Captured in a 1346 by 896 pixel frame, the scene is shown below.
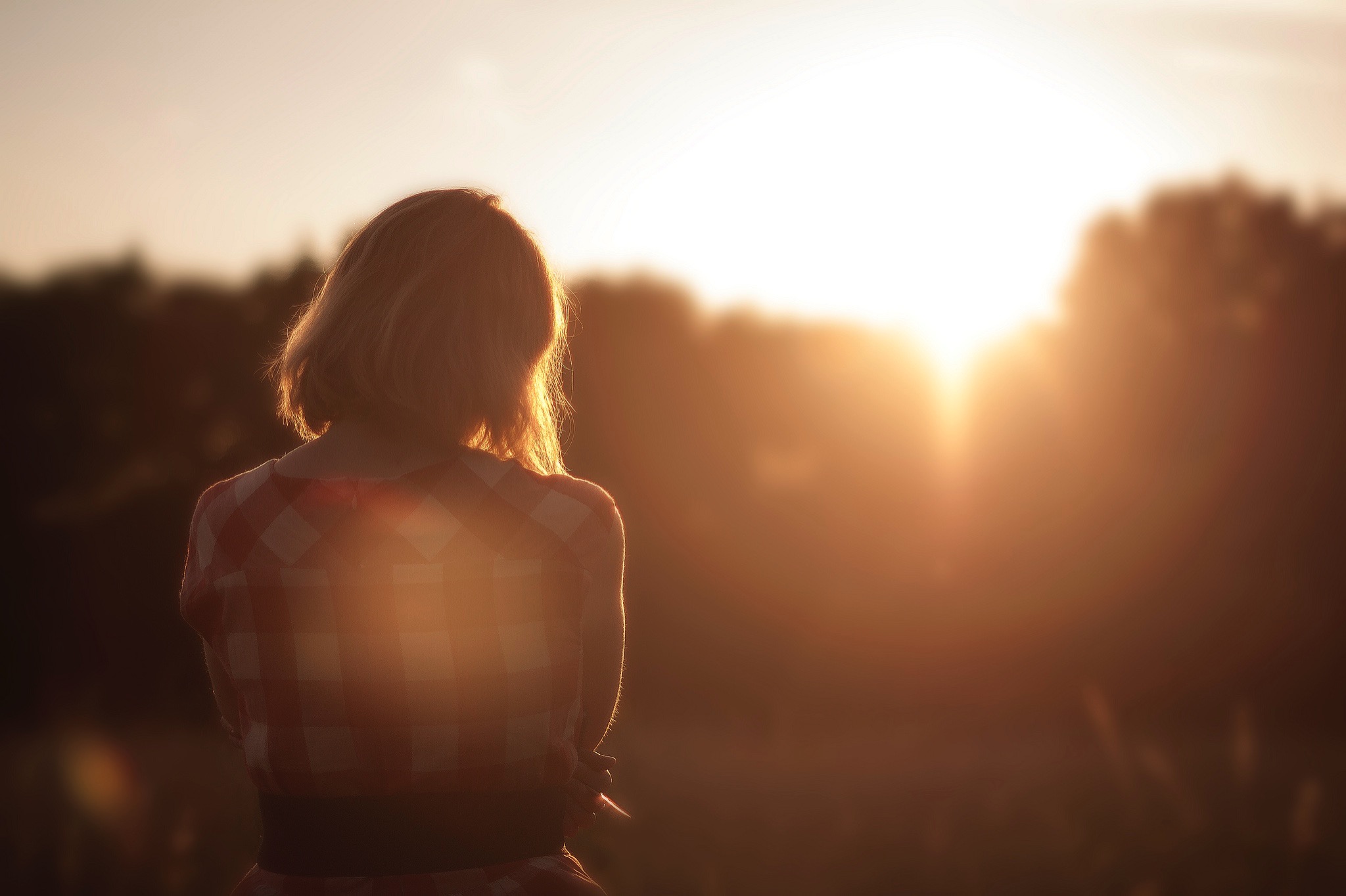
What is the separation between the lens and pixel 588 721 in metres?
1.86

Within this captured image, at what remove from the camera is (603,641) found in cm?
178

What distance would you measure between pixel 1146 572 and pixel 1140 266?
269 inches

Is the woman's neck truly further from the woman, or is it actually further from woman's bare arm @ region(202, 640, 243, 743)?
woman's bare arm @ region(202, 640, 243, 743)

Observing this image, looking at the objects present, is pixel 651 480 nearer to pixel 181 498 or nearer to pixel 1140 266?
pixel 181 498

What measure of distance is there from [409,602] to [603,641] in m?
0.36

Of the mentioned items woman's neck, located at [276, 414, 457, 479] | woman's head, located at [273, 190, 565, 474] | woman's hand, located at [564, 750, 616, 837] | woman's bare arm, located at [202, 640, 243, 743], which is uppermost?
woman's head, located at [273, 190, 565, 474]

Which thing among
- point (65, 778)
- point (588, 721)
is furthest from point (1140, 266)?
point (588, 721)

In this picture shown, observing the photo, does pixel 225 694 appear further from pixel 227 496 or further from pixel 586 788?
pixel 586 788

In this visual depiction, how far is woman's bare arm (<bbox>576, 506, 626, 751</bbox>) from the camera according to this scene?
1.72 metres

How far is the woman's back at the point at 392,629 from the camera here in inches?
60.9

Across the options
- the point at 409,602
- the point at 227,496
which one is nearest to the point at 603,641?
Result: the point at 409,602

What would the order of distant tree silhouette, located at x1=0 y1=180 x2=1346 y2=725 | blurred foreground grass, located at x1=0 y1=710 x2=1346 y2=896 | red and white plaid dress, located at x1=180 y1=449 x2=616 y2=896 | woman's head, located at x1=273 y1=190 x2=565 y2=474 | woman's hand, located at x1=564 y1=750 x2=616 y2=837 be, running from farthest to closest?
distant tree silhouette, located at x1=0 y1=180 x2=1346 y2=725, blurred foreground grass, located at x1=0 y1=710 x2=1346 y2=896, woman's hand, located at x1=564 y1=750 x2=616 y2=837, woman's head, located at x1=273 y1=190 x2=565 y2=474, red and white plaid dress, located at x1=180 y1=449 x2=616 y2=896

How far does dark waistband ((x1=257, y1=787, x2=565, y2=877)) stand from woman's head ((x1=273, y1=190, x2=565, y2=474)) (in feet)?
1.80

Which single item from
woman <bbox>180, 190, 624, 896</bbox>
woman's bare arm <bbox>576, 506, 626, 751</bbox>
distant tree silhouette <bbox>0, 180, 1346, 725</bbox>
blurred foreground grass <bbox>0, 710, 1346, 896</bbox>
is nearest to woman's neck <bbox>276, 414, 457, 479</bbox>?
Answer: woman <bbox>180, 190, 624, 896</bbox>
